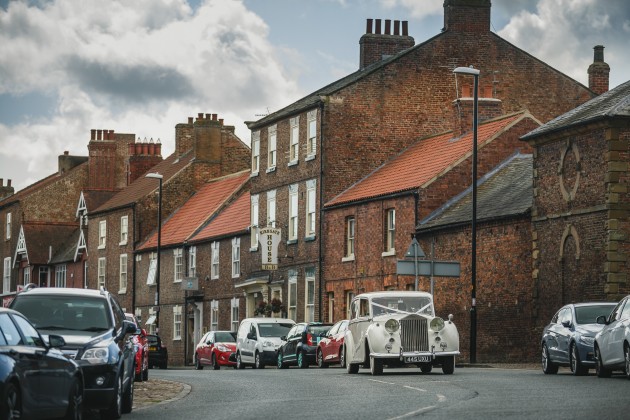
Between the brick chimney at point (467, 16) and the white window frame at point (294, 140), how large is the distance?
762cm

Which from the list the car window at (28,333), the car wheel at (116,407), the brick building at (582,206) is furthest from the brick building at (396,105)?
the car window at (28,333)

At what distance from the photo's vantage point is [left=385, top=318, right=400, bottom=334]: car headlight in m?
30.3

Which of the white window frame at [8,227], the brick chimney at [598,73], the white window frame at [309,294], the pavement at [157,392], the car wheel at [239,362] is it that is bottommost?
the car wheel at [239,362]

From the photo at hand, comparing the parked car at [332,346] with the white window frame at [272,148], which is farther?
the white window frame at [272,148]

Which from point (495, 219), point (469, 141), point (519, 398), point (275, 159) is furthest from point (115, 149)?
point (519, 398)

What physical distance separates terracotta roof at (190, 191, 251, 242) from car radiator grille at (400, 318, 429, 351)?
33.4 metres

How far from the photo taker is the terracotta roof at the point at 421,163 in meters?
49.9

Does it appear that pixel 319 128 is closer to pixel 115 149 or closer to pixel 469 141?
pixel 469 141

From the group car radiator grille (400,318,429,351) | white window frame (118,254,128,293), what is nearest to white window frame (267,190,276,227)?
white window frame (118,254,128,293)

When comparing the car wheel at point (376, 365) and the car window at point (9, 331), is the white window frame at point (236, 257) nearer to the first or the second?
the car wheel at point (376, 365)

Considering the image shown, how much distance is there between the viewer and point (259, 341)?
145ft

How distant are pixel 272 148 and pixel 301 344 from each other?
21897 millimetres

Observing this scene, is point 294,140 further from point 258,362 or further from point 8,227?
point 8,227

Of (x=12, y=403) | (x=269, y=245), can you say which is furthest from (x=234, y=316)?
(x=12, y=403)
